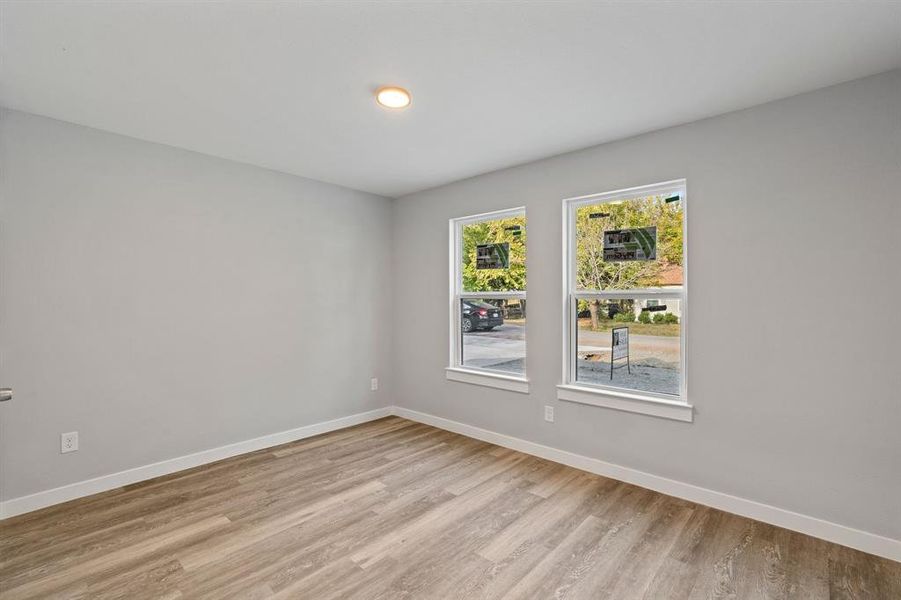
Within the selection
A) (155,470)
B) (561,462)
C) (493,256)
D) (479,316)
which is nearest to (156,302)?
(155,470)

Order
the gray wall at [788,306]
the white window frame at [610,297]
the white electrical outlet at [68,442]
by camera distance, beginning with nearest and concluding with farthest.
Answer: the gray wall at [788,306]
the white electrical outlet at [68,442]
the white window frame at [610,297]

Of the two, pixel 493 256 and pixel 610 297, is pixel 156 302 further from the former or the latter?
pixel 610 297

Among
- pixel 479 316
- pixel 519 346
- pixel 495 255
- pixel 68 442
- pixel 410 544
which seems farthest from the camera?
pixel 479 316

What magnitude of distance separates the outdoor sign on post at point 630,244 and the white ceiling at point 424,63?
0.70 metres

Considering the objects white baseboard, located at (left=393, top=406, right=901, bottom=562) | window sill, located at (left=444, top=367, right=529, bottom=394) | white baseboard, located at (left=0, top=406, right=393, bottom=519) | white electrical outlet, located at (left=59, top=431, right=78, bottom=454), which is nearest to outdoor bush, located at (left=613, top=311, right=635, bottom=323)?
window sill, located at (left=444, top=367, right=529, bottom=394)

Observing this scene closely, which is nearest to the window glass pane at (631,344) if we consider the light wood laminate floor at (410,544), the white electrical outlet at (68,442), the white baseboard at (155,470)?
the light wood laminate floor at (410,544)

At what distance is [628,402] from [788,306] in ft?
3.73

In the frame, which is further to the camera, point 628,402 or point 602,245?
point 602,245

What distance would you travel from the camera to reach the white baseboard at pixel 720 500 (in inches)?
86.3

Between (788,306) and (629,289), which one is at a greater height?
(629,289)

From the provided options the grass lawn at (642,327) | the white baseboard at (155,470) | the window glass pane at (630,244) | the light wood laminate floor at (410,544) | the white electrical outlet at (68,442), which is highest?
the window glass pane at (630,244)

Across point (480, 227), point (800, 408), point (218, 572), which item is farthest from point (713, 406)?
point (218, 572)

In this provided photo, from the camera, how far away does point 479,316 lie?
4.18 m

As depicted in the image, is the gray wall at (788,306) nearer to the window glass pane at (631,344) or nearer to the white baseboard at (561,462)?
the white baseboard at (561,462)
